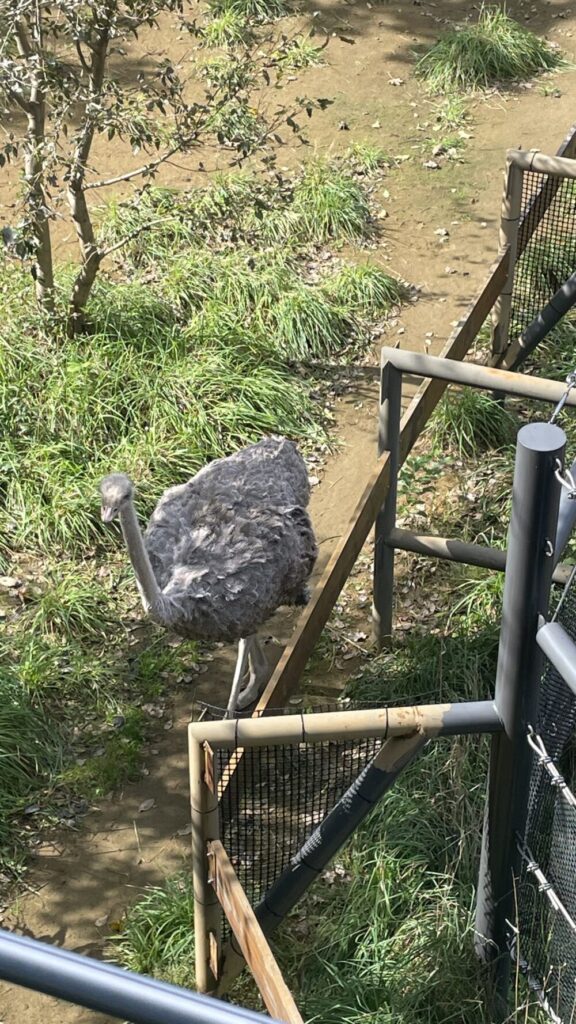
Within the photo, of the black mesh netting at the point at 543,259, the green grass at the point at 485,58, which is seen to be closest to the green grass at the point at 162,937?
the black mesh netting at the point at 543,259

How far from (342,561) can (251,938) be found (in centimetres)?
201

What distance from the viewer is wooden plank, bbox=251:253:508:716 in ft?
15.4

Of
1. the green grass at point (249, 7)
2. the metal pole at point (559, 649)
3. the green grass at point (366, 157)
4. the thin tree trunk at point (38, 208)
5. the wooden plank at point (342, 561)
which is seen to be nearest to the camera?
the metal pole at point (559, 649)

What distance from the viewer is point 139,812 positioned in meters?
5.51

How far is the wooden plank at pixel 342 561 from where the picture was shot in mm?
4703

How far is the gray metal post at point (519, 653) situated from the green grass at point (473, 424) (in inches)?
147

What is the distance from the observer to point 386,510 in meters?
5.41

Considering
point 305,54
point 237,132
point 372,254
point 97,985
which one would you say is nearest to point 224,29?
point 305,54

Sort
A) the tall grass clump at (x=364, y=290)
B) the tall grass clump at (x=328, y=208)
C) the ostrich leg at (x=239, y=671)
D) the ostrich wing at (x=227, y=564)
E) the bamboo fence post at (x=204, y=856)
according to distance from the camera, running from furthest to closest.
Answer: the tall grass clump at (x=328, y=208), the tall grass clump at (x=364, y=290), the ostrich leg at (x=239, y=671), the ostrich wing at (x=227, y=564), the bamboo fence post at (x=204, y=856)

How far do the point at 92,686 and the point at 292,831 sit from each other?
1.93m

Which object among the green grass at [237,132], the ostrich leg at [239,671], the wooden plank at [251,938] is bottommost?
the ostrich leg at [239,671]

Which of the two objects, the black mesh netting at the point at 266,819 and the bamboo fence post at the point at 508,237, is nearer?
the black mesh netting at the point at 266,819

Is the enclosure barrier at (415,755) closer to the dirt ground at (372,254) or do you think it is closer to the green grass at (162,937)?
the green grass at (162,937)

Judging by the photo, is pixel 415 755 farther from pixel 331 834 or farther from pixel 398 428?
pixel 398 428
